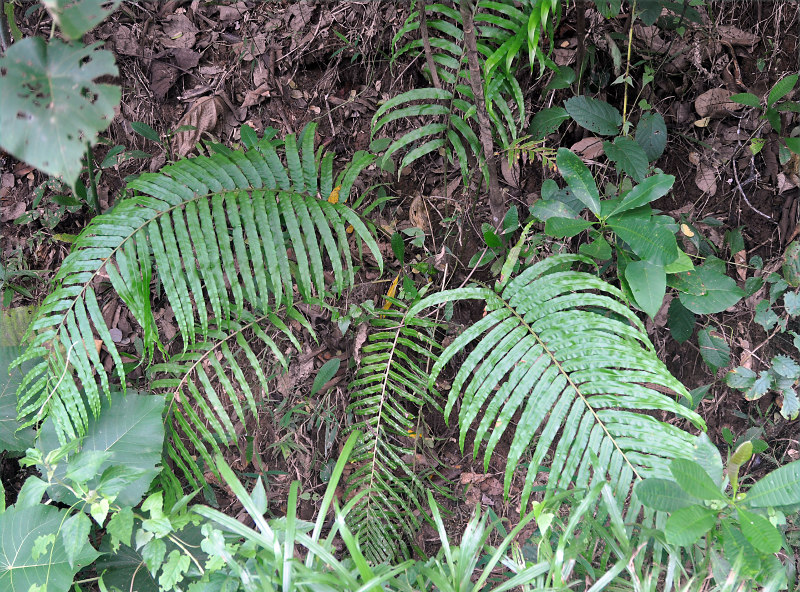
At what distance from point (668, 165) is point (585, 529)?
1352mm

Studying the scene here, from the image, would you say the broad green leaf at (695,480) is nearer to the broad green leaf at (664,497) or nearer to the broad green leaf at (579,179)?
the broad green leaf at (664,497)

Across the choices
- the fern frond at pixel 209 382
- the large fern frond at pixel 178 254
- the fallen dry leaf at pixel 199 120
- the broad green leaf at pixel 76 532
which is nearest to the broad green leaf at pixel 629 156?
the large fern frond at pixel 178 254

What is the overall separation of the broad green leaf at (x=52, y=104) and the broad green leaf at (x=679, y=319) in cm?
165

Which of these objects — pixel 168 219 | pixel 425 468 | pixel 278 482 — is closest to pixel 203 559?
pixel 278 482

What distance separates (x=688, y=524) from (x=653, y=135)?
1.23 meters

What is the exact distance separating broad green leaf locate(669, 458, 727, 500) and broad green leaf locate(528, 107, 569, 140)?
115 centimetres

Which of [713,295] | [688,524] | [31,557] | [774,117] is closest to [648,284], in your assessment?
[713,295]

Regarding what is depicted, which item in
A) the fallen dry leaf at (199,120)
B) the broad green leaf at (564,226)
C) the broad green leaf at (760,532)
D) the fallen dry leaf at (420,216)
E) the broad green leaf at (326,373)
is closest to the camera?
the broad green leaf at (760,532)

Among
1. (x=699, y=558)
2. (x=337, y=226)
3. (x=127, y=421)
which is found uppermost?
(x=337, y=226)

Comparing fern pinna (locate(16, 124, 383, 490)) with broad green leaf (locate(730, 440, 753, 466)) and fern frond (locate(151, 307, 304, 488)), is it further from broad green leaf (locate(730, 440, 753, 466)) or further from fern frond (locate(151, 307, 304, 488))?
broad green leaf (locate(730, 440, 753, 466))

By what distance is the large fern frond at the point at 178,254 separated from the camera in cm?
146

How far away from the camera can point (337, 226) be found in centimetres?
164

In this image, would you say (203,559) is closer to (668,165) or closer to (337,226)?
(337,226)

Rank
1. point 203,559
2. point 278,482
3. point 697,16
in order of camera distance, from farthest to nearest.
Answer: point 278,482
point 697,16
point 203,559
